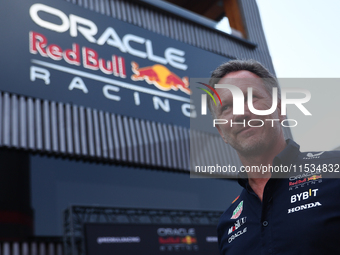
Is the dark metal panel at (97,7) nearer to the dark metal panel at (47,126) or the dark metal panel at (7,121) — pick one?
the dark metal panel at (47,126)

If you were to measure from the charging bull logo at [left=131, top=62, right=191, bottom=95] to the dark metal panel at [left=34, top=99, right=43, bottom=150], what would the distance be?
2.83m

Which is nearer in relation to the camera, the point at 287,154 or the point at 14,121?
the point at 287,154

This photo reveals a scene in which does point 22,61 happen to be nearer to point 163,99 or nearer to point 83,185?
point 83,185

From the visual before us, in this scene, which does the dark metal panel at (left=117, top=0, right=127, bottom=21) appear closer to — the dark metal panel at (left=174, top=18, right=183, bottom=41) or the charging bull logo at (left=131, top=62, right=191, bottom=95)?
the charging bull logo at (left=131, top=62, right=191, bottom=95)

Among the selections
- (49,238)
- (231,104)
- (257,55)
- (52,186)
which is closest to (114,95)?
(52,186)

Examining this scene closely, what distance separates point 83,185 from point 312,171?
7.51 meters

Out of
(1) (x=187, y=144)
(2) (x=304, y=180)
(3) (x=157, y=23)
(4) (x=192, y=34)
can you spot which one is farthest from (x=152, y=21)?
(2) (x=304, y=180)

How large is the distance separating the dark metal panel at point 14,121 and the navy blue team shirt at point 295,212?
6.61m

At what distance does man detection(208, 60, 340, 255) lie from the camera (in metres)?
1.43

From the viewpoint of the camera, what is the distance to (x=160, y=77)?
34.5 feet

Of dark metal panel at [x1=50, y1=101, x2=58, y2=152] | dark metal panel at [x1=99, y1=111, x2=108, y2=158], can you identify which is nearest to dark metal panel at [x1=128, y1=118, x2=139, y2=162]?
dark metal panel at [x1=99, y1=111, x2=108, y2=158]

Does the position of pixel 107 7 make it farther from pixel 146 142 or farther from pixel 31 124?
pixel 31 124

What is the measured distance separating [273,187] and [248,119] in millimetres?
341

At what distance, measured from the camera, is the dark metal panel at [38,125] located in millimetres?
7712
